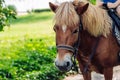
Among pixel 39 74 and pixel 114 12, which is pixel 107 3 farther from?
pixel 39 74

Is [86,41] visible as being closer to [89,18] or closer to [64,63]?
[89,18]

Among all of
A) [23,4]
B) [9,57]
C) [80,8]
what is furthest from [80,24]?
[23,4]

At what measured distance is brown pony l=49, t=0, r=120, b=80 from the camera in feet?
23.1

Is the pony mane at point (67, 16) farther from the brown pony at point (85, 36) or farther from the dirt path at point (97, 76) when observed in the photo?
the dirt path at point (97, 76)

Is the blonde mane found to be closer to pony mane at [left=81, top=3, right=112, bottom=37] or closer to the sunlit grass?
pony mane at [left=81, top=3, right=112, bottom=37]

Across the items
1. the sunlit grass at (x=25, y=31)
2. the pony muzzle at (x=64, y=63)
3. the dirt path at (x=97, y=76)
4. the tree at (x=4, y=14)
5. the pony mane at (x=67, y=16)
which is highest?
the pony mane at (x=67, y=16)

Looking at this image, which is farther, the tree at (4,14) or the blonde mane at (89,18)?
the tree at (4,14)

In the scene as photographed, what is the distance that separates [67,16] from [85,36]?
2.48 feet

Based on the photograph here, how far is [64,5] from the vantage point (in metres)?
7.25

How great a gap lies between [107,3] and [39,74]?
3.39 metres

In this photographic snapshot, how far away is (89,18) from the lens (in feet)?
24.6

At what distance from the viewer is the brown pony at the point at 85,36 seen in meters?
7.04

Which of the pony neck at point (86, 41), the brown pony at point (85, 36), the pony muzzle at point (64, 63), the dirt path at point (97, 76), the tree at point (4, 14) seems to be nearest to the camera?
the pony muzzle at point (64, 63)

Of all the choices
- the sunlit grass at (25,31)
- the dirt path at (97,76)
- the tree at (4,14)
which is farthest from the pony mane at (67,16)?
the sunlit grass at (25,31)
